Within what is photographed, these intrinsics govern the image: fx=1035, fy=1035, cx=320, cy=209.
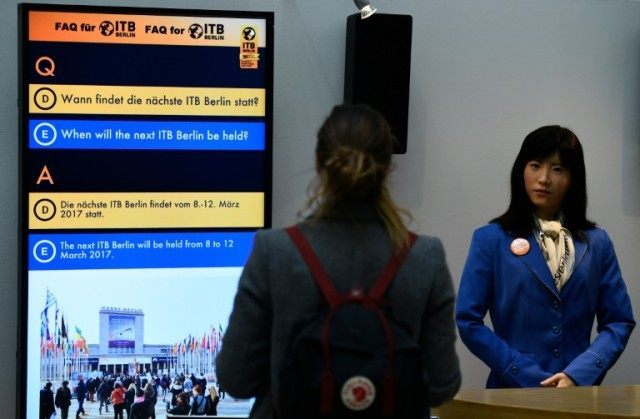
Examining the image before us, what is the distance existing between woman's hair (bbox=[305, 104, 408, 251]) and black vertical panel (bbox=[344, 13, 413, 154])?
2.05 metres

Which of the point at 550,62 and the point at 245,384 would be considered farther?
the point at 550,62

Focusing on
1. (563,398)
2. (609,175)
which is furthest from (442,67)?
(563,398)

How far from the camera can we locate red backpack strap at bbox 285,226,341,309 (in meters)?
1.96

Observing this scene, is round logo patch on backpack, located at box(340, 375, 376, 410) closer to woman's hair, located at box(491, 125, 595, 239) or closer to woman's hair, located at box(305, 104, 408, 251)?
woman's hair, located at box(305, 104, 408, 251)

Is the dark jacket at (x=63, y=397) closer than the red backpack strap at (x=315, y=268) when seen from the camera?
No

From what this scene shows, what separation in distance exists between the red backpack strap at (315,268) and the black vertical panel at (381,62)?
211cm

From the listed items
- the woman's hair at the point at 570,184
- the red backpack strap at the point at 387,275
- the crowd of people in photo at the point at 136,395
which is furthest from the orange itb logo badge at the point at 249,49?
the red backpack strap at the point at 387,275

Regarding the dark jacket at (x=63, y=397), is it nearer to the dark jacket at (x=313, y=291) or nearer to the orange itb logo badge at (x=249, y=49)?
the orange itb logo badge at (x=249, y=49)

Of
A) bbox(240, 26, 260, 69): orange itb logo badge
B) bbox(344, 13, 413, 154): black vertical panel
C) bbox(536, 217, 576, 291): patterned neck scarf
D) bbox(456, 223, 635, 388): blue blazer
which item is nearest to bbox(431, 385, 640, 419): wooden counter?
bbox(456, 223, 635, 388): blue blazer

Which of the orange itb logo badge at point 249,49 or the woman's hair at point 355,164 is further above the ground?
the orange itb logo badge at point 249,49

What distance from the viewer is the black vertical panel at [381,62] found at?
4.09m

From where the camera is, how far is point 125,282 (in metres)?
3.86

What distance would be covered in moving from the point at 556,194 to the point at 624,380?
1.67m

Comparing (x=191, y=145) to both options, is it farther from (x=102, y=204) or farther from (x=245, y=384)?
(x=245, y=384)
